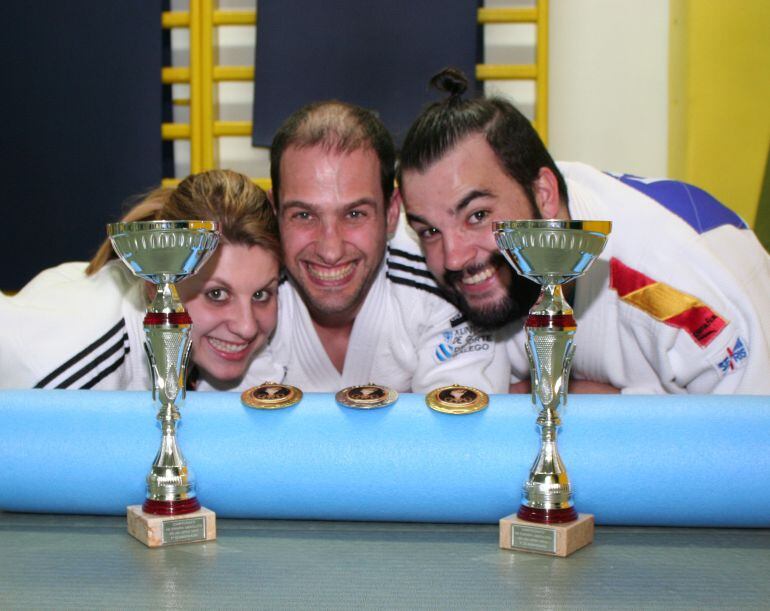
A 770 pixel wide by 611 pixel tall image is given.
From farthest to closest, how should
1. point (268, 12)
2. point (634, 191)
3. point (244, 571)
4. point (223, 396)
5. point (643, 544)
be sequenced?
point (268, 12), point (634, 191), point (223, 396), point (643, 544), point (244, 571)

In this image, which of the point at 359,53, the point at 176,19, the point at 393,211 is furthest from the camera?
the point at 176,19

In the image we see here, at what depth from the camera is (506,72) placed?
334cm

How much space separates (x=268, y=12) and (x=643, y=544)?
2541mm

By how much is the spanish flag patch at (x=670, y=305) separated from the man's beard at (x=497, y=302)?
0.21m

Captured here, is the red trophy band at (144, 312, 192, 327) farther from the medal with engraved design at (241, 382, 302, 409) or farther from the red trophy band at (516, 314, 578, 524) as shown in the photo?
the red trophy band at (516, 314, 578, 524)

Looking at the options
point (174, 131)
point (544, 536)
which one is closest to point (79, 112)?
point (174, 131)

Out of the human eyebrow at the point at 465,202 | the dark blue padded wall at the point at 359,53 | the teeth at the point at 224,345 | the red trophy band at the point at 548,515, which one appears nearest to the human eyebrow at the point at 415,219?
the human eyebrow at the point at 465,202

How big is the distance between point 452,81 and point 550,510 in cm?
116

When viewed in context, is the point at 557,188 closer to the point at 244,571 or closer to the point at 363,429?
the point at 363,429

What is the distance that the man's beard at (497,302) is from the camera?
1.98 m

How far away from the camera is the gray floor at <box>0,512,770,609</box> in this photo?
106cm

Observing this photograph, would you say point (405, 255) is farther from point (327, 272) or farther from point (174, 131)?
point (174, 131)

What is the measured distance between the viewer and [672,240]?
205 centimetres

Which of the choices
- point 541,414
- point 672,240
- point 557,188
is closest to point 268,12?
point 557,188
